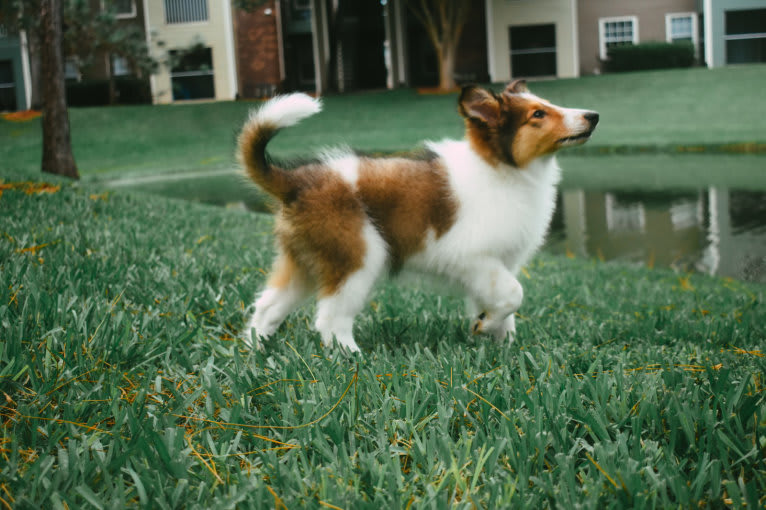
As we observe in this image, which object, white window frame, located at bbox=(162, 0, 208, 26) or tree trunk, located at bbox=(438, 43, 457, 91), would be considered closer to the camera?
tree trunk, located at bbox=(438, 43, 457, 91)

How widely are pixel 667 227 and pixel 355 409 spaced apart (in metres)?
9.43

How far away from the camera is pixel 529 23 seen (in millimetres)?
34406

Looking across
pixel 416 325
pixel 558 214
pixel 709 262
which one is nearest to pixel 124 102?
pixel 558 214

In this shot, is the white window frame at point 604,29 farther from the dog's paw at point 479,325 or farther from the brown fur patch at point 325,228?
the brown fur patch at point 325,228

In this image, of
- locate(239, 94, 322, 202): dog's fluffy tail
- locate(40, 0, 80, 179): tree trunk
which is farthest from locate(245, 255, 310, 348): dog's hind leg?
locate(40, 0, 80, 179): tree trunk

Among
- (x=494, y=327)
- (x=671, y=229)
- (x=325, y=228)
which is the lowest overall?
(x=671, y=229)

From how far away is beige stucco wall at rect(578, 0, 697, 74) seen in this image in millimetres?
34031

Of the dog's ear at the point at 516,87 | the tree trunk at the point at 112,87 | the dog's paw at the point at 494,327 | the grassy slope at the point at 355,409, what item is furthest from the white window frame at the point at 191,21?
the dog's paw at the point at 494,327

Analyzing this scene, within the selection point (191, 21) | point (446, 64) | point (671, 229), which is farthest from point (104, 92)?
point (671, 229)

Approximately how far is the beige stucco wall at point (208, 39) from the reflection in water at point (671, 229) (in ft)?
76.3

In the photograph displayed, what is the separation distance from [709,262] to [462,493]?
25.4ft

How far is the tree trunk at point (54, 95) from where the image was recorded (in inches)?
492

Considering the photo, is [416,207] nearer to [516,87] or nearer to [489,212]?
[489,212]

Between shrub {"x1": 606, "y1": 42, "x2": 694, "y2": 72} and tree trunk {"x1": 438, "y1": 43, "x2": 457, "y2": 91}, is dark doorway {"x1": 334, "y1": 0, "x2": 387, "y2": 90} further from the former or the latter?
shrub {"x1": 606, "y1": 42, "x2": 694, "y2": 72}
